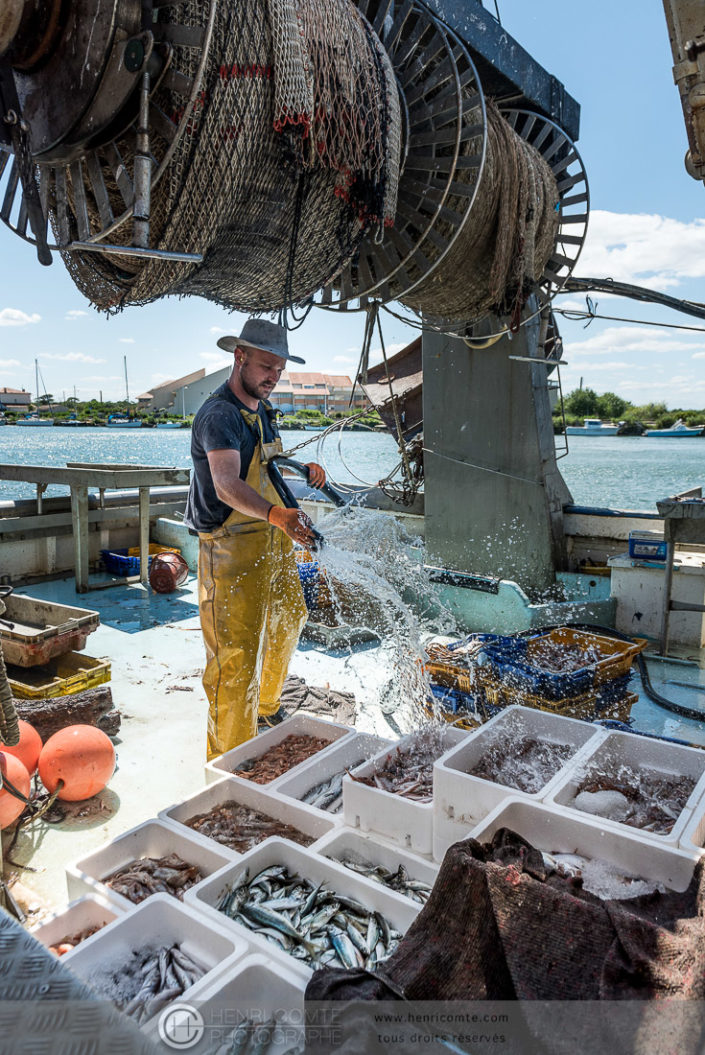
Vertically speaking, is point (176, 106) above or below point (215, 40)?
below

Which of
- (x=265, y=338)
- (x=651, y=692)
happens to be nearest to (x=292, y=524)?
(x=265, y=338)

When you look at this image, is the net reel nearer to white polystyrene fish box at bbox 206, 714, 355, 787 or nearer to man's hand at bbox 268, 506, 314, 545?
man's hand at bbox 268, 506, 314, 545

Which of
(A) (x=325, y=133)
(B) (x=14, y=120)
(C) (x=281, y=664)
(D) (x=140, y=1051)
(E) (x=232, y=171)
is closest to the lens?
(D) (x=140, y=1051)

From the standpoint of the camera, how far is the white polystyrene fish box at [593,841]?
190cm

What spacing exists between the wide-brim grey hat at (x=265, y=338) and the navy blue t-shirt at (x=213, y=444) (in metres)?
0.32

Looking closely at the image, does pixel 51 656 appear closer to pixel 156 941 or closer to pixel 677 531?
pixel 156 941

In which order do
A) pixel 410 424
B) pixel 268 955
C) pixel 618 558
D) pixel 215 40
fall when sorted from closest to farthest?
pixel 268 955 < pixel 215 40 < pixel 618 558 < pixel 410 424

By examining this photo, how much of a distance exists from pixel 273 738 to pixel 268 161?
2.53m

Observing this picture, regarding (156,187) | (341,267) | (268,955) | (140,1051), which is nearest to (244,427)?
(341,267)

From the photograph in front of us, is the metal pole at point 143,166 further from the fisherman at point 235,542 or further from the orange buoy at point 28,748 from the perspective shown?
the orange buoy at point 28,748

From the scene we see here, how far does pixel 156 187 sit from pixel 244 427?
1243 millimetres

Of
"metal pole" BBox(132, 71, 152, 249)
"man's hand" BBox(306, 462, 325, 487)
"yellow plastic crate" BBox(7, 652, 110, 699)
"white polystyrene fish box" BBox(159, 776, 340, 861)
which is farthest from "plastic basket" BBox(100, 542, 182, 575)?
"metal pole" BBox(132, 71, 152, 249)

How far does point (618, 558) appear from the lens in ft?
20.2

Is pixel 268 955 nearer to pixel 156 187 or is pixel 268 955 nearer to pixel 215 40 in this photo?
pixel 156 187
